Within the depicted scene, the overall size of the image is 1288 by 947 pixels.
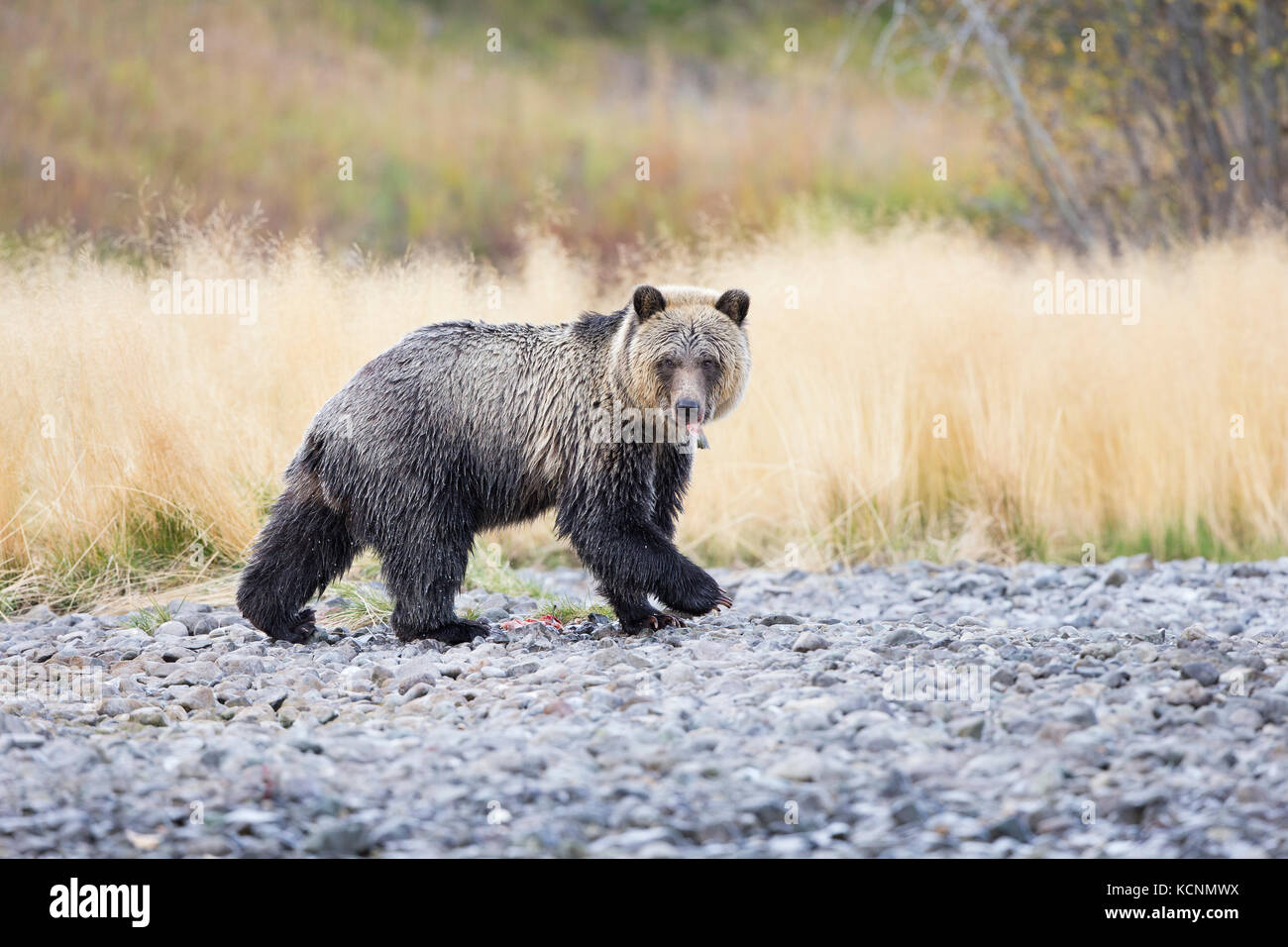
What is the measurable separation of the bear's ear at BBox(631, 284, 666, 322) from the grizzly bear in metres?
0.01

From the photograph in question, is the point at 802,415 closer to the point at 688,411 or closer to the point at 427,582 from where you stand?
the point at 688,411

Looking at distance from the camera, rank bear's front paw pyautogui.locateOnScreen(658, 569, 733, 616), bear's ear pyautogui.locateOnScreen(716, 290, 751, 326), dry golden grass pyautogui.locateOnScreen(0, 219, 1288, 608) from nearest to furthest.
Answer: bear's front paw pyautogui.locateOnScreen(658, 569, 733, 616), bear's ear pyautogui.locateOnScreen(716, 290, 751, 326), dry golden grass pyautogui.locateOnScreen(0, 219, 1288, 608)

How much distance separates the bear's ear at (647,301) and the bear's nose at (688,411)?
1.52 feet

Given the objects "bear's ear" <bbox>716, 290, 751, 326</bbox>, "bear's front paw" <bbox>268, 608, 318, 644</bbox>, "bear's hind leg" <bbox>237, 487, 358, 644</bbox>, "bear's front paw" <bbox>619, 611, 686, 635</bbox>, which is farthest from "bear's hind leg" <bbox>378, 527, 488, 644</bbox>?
"bear's ear" <bbox>716, 290, 751, 326</bbox>

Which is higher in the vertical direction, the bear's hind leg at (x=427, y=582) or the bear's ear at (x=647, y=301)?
the bear's ear at (x=647, y=301)

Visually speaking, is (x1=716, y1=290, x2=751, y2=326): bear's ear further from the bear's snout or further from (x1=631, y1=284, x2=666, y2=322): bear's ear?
the bear's snout

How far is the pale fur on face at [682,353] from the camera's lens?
5.63 metres

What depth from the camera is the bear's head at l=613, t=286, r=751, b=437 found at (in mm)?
5621

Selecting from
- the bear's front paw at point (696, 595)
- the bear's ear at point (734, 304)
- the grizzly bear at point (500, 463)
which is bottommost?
the bear's front paw at point (696, 595)

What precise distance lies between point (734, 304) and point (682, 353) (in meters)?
0.37

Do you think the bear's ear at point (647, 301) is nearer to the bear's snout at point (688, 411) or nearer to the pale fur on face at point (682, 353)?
the pale fur on face at point (682, 353)

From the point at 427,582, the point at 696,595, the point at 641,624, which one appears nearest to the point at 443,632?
the point at 427,582

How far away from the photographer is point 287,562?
5.72m

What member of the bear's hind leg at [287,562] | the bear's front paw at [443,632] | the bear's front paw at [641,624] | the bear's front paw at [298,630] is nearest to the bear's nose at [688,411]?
the bear's front paw at [641,624]
